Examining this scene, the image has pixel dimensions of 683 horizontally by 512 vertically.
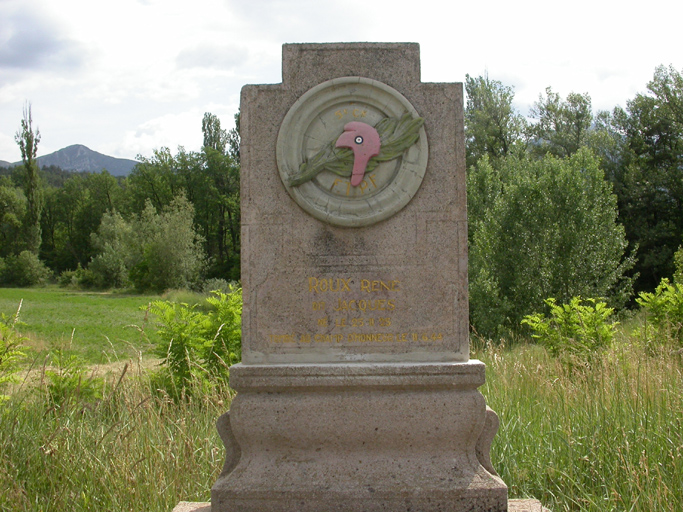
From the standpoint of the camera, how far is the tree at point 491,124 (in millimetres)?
28531

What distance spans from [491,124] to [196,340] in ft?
81.2

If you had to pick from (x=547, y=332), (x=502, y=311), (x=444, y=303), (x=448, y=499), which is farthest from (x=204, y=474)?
(x=502, y=311)

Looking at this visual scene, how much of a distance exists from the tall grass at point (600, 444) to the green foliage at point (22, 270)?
45.5 meters

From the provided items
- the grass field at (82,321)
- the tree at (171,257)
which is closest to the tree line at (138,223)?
the tree at (171,257)

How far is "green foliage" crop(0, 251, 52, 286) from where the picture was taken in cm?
4322

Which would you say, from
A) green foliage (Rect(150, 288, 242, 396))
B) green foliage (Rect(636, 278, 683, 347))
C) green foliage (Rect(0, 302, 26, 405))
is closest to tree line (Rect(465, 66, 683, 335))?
green foliage (Rect(636, 278, 683, 347))

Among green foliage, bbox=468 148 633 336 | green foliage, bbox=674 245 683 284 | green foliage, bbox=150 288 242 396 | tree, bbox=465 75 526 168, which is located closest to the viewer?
green foliage, bbox=150 288 242 396

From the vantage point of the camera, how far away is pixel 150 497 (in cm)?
372

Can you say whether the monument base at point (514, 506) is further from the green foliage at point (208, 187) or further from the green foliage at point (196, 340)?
the green foliage at point (208, 187)

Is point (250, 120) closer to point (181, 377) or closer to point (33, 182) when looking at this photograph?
point (181, 377)

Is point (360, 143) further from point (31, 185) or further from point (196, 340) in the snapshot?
point (31, 185)

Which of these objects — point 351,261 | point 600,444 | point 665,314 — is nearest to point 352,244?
point 351,261

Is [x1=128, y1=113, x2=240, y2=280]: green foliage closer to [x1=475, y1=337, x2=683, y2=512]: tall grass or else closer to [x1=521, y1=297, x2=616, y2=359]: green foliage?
[x1=521, y1=297, x2=616, y2=359]: green foliage

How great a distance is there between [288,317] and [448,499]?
1323 millimetres
